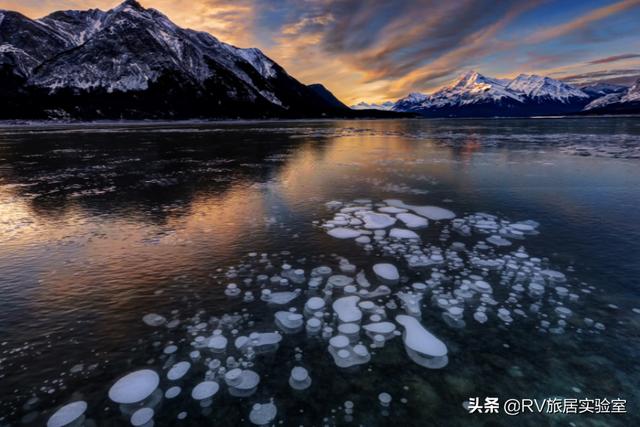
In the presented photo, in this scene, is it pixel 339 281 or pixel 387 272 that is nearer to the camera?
pixel 339 281

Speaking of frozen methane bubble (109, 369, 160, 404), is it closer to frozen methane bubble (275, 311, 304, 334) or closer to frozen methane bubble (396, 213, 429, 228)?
frozen methane bubble (275, 311, 304, 334)

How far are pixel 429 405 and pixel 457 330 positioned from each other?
2.18m

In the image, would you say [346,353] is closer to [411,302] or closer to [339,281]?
[411,302]

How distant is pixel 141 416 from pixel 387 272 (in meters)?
6.54

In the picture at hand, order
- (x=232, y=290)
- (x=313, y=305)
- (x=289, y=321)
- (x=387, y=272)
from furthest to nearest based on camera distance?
(x=387, y=272)
(x=232, y=290)
(x=313, y=305)
(x=289, y=321)

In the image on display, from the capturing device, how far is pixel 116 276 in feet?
31.2

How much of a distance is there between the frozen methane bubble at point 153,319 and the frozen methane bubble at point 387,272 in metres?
5.44

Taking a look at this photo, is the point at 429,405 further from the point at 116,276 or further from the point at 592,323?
the point at 116,276

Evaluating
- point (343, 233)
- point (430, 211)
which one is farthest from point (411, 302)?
point (430, 211)

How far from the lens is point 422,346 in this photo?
259 inches

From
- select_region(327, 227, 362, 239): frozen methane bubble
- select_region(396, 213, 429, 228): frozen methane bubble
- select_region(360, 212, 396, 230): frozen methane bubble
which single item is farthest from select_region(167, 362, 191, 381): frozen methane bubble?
select_region(396, 213, 429, 228): frozen methane bubble

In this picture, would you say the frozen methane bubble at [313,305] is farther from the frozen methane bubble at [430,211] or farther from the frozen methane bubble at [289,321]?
the frozen methane bubble at [430,211]

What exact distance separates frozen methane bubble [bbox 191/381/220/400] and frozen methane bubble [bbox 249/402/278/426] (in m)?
0.76

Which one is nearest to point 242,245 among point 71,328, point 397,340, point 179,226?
point 179,226
